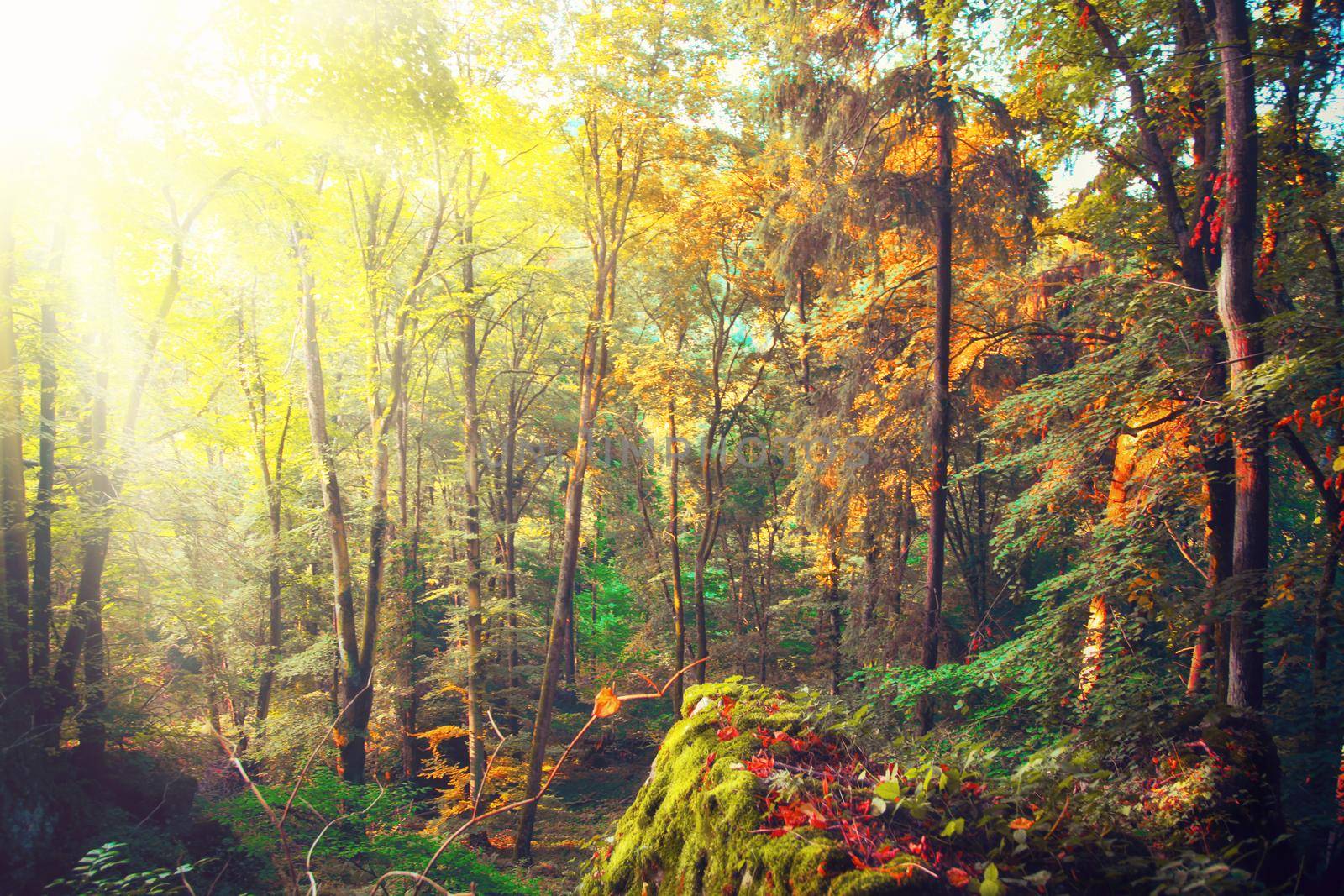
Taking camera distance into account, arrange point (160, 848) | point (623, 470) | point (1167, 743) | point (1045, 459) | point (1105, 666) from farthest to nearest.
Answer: point (623, 470)
point (160, 848)
point (1045, 459)
point (1105, 666)
point (1167, 743)

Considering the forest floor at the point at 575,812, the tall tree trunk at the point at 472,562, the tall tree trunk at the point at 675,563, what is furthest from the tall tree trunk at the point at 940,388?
the tall tree trunk at the point at 472,562

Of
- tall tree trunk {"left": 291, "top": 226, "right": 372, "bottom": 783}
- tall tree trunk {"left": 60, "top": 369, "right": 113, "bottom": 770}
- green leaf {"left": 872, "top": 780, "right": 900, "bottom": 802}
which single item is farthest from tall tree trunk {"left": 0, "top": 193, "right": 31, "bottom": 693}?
green leaf {"left": 872, "top": 780, "right": 900, "bottom": 802}

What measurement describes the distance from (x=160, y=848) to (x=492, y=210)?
36.8 ft

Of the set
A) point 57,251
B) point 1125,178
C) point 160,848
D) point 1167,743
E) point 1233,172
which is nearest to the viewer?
point 1167,743

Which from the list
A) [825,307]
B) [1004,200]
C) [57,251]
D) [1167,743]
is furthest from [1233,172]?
[57,251]

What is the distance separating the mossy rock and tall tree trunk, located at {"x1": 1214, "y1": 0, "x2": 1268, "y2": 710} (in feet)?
12.6

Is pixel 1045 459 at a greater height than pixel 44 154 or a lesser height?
lesser

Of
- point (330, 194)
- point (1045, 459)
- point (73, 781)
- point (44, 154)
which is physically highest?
point (330, 194)

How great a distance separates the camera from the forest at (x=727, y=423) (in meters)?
3.33

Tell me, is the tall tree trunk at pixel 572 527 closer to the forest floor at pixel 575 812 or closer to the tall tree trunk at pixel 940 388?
the forest floor at pixel 575 812

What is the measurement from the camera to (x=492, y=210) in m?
12.7

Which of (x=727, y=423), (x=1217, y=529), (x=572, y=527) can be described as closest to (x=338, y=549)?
(x=572, y=527)

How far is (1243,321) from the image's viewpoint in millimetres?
4539

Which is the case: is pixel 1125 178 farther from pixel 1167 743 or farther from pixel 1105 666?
pixel 1167 743
